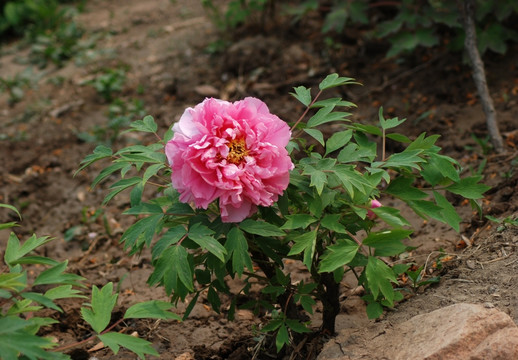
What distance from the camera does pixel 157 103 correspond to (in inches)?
195

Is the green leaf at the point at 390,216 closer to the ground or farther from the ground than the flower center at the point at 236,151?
closer to the ground

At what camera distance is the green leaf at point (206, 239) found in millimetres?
1863

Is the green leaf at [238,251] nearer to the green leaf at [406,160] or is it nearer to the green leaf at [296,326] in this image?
the green leaf at [296,326]

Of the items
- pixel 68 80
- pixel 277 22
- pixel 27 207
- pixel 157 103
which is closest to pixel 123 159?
pixel 27 207

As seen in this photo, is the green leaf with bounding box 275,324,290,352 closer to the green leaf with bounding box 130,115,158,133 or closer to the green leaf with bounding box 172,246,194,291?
the green leaf with bounding box 172,246,194,291

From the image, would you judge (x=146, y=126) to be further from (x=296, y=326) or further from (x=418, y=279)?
(x=418, y=279)

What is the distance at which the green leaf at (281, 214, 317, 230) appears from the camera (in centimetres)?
196

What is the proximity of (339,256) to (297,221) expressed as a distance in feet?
0.56

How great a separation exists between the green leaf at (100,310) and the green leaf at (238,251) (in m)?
0.40

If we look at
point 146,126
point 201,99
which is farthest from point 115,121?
point 146,126

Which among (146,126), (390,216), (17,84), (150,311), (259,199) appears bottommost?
(17,84)

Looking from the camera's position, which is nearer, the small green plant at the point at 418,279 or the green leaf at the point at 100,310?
the green leaf at the point at 100,310

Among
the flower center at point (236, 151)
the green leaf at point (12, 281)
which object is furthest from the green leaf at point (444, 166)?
the green leaf at point (12, 281)

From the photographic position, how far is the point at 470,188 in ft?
7.33
